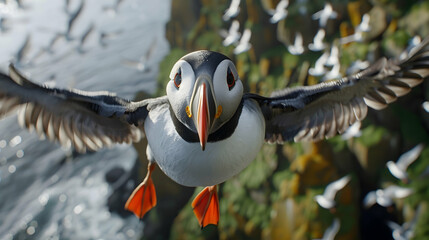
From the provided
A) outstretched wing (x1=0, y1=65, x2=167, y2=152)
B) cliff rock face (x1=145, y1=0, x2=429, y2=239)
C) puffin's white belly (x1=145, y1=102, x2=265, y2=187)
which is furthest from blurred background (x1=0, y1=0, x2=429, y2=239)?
puffin's white belly (x1=145, y1=102, x2=265, y2=187)

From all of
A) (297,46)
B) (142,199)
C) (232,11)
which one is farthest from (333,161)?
(142,199)

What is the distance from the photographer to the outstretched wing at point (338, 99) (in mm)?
1325

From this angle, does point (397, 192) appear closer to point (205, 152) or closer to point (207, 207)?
point (207, 207)

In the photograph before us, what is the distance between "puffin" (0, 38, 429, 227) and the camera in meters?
0.92

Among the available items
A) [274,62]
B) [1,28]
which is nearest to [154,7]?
[1,28]

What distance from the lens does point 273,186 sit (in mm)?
4289

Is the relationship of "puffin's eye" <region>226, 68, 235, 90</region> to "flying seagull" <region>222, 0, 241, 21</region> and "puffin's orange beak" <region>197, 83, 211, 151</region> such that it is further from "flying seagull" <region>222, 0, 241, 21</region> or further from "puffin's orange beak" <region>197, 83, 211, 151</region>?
"flying seagull" <region>222, 0, 241, 21</region>

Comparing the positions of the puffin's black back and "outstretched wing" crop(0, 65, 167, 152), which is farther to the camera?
"outstretched wing" crop(0, 65, 167, 152)

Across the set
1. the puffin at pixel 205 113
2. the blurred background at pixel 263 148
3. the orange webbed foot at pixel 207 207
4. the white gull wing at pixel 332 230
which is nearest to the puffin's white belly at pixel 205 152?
the puffin at pixel 205 113

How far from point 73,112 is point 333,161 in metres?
3.10

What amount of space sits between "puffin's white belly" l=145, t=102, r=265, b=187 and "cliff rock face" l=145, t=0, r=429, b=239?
2849mm

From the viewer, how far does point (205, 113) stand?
2.75ft

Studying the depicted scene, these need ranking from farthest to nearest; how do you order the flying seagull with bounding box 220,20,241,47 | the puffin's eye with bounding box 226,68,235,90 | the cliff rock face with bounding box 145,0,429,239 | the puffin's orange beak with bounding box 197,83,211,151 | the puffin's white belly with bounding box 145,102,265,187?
the flying seagull with bounding box 220,20,241,47
the cliff rock face with bounding box 145,0,429,239
the puffin's white belly with bounding box 145,102,265,187
the puffin's eye with bounding box 226,68,235,90
the puffin's orange beak with bounding box 197,83,211,151

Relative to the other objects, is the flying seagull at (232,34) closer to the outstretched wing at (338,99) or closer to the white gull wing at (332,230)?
the white gull wing at (332,230)
